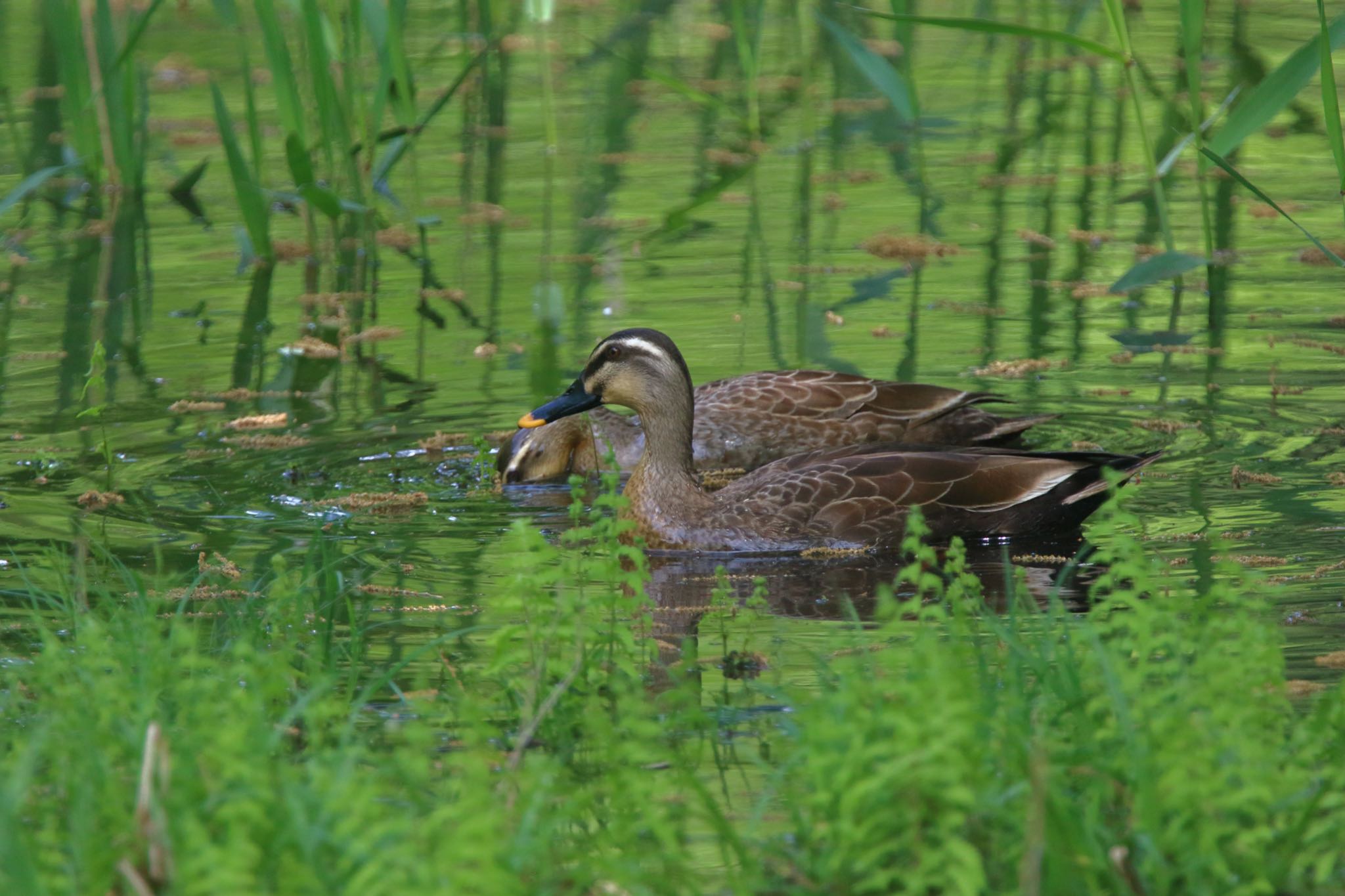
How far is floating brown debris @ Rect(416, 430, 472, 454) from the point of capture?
8844mm

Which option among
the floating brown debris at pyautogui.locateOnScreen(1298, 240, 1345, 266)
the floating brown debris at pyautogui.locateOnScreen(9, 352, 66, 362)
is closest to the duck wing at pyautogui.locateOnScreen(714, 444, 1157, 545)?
the floating brown debris at pyautogui.locateOnScreen(1298, 240, 1345, 266)

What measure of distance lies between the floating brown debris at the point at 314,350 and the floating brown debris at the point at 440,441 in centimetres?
156

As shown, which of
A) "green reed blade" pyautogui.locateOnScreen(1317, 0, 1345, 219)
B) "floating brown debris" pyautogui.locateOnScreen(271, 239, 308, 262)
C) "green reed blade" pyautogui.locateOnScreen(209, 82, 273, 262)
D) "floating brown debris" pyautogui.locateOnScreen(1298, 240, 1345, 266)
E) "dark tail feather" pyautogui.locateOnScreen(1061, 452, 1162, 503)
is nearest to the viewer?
"green reed blade" pyautogui.locateOnScreen(1317, 0, 1345, 219)

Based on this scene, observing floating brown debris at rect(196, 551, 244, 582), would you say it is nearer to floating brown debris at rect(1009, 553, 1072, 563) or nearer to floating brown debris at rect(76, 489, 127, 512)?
floating brown debris at rect(76, 489, 127, 512)

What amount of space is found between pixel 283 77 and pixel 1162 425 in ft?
16.5

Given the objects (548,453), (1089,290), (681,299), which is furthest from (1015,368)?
(548,453)

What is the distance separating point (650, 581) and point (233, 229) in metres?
6.57

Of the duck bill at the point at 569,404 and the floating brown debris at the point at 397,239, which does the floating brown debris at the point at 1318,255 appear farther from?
the floating brown debris at the point at 397,239

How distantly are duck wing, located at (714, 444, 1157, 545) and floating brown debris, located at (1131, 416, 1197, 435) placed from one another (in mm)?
1076

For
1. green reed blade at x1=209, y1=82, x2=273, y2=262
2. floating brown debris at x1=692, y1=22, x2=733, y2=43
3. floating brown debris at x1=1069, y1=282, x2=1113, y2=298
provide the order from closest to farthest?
1. green reed blade at x1=209, y1=82, x2=273, y2=262
2. floating brown debris at x1=1069, y1=282, x2=1113, y2=298
3. floating brown debris at x1=692, y1=22, x2=733, y2=43

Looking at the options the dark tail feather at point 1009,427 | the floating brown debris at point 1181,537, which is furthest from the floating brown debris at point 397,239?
the floating brown debris at point 1181,537

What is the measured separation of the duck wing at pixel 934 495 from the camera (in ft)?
24.6

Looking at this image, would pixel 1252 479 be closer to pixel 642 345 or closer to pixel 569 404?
pixel 642 345

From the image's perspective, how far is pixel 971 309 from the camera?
10.6 meters
